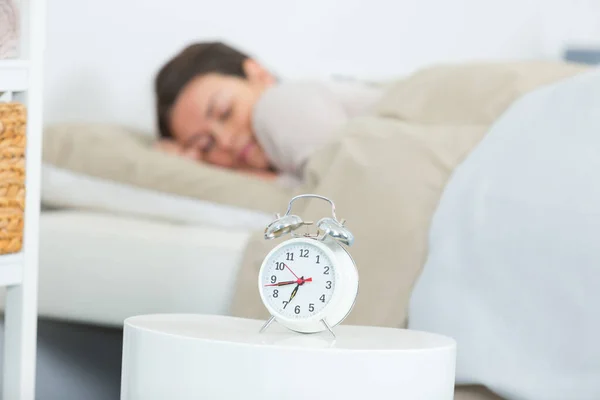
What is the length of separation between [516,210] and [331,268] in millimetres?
349

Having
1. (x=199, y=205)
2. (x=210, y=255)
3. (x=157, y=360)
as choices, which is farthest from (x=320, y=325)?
(x=199, y=205)

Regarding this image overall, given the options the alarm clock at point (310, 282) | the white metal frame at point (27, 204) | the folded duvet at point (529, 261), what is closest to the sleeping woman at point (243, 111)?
the folded duvet at point (529, 261)

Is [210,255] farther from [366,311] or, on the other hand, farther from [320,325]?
[320,325]

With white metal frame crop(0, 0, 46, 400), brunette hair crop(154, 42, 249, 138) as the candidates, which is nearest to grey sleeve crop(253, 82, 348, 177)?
brunette hair crop(154, 42, 249, 138)

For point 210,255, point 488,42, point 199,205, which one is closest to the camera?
point 210,255

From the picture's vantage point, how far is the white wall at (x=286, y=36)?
7.59 ft

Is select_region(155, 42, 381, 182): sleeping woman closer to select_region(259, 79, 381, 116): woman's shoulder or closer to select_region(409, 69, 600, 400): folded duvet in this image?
select_region(259, 79, 381, 116): woman's shoulder

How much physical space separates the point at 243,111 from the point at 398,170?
2.09 feet

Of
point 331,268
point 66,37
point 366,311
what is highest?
point 66,37

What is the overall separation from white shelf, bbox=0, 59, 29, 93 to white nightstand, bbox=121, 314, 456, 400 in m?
0.38

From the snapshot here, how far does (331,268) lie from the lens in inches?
38.2

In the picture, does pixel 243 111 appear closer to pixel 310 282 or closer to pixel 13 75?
pixel 13 75

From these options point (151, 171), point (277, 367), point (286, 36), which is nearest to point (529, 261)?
point (277, 367)

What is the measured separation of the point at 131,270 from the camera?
1.56m
